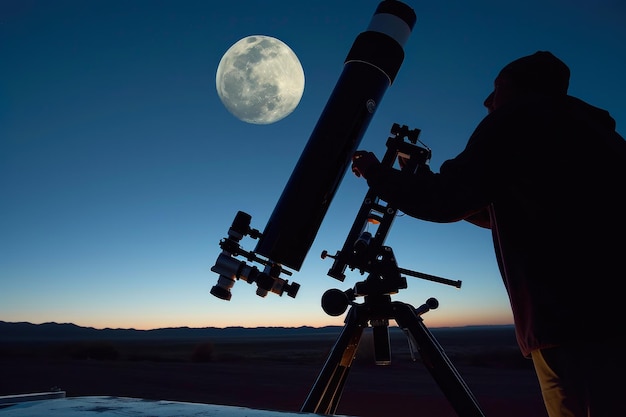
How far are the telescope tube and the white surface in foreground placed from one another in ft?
6.52

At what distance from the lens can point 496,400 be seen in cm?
895

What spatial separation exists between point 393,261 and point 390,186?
43.9 inches

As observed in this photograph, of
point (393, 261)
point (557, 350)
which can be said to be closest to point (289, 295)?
point (393, 261)

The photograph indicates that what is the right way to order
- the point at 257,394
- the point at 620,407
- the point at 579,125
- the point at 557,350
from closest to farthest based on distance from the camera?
the point at 620,407 → the point at 557,350 → the point at 579,125 → the point at 257,394

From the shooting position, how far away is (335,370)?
2312 millimetres

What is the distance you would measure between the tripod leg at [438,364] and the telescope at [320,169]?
1091mm

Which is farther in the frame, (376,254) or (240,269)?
(240,269)

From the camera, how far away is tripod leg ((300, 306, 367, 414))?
86.4 inches

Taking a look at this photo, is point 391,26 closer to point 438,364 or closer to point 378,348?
point 378,348

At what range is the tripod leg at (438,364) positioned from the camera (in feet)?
6.46

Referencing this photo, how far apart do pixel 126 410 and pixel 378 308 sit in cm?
163

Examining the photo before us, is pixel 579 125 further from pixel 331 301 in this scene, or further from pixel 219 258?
pixel 219 258

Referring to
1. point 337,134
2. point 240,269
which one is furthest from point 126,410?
point 337,134

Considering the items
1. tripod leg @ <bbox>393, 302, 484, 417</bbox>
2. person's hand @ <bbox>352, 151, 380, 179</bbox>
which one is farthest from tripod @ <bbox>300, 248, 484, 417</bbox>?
person's hand @ <bbox>352, 151, 380, 179</bbox>
